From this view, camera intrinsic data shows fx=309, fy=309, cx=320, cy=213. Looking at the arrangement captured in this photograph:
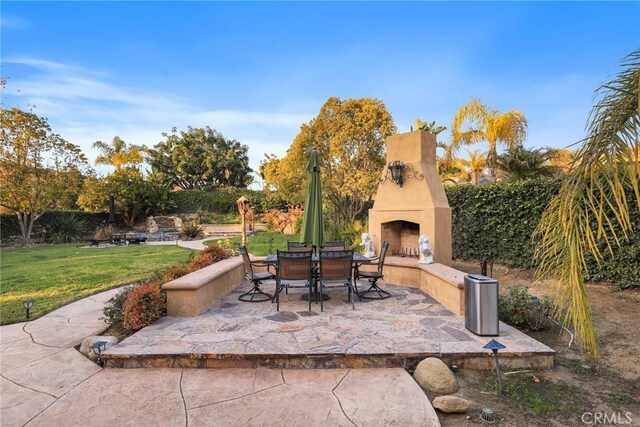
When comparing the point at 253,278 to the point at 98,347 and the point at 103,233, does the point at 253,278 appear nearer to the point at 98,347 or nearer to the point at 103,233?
the point at 98,347

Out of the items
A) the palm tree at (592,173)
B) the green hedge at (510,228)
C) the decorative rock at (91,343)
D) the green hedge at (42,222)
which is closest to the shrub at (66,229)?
the green hedge at (42,222)

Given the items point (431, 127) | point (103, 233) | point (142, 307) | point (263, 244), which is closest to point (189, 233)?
point (103, 233)

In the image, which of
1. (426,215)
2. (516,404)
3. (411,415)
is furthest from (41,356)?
(426,215)

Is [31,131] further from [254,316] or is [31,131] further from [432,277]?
[432,277]

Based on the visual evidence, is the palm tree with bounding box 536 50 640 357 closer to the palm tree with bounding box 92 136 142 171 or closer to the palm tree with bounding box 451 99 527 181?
the palm tree with bounding box 451 99 527 181

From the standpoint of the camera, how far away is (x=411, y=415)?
245 centimetres

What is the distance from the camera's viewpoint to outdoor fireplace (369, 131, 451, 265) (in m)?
6.92

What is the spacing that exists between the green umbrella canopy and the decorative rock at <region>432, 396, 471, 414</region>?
134 inches

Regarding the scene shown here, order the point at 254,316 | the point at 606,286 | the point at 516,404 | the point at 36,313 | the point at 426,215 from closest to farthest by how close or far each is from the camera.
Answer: the point at 516,404 → the point at 254,316 → the point at 36,313 → the point at 606,286 → the point at 426,215

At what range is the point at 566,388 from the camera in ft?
9.43

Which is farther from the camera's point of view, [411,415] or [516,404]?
[516,404]

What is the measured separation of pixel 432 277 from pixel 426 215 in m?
1.75

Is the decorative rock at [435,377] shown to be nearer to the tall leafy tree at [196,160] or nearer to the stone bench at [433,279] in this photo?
the stone bench at [433,279]

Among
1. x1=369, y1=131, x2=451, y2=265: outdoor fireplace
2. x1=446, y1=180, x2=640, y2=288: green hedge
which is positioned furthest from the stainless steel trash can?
x1=446, y1=180, x2=640, y2=288: green hedge
